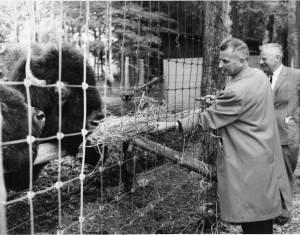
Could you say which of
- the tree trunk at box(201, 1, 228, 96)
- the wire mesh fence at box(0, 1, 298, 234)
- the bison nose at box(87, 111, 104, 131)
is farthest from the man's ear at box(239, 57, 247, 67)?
the tree trunk at box(201, 1, 228, 96)

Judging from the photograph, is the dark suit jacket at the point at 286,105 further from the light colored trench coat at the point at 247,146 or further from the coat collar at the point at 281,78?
the light colored trench coat at the point at 247,146

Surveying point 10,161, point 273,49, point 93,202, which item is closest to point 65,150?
point 93,202

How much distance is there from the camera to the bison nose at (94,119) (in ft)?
13.4

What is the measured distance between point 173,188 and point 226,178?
1870 millimetres

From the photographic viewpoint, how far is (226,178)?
115 inches

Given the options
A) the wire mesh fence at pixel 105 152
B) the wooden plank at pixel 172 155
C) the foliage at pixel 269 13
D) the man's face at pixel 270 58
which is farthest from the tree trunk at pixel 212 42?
the foliage at pixel 269 13

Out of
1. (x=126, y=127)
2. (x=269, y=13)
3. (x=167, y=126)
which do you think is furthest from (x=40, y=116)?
(x=269, y=13)

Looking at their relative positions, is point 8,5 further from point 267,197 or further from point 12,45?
point 267,197

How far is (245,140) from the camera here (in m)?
2.86

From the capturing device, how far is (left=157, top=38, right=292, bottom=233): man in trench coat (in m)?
2.83

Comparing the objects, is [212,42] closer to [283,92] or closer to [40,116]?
[283,92]

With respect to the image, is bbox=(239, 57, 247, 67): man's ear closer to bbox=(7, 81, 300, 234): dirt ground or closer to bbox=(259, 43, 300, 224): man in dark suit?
bbox=(259, 43, 300, 224): man in dark suit

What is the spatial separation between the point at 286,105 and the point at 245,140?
1.41 meters

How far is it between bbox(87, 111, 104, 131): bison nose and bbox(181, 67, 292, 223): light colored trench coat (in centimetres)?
160
